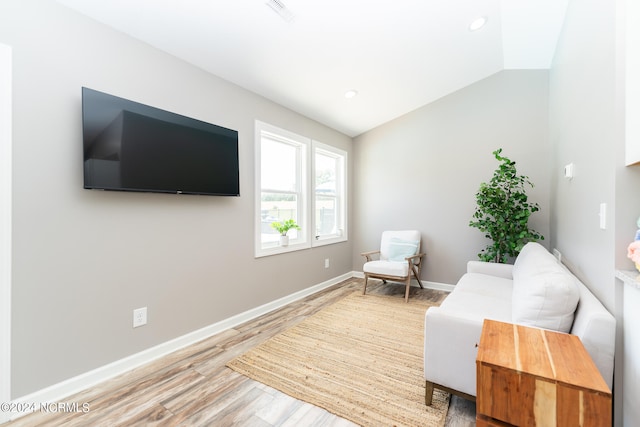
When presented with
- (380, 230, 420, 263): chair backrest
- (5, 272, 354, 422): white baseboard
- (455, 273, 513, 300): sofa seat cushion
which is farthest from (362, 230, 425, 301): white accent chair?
(5, 272, 354, 422): white baseboard

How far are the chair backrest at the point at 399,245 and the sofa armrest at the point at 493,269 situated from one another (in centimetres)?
100

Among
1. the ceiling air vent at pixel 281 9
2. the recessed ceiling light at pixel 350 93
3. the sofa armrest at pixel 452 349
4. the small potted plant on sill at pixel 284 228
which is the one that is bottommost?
the sofa armrest at pixel 452 349

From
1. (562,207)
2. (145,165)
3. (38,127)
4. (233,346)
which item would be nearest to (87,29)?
(38,127)

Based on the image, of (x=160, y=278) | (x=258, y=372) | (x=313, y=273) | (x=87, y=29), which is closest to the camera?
(x=87, y=29)

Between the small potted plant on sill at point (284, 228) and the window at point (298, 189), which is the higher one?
the window at point (298, 189)

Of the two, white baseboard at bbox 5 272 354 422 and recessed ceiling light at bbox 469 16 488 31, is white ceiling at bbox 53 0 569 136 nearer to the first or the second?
recessed ceiling light at bbox 469 16 488 31

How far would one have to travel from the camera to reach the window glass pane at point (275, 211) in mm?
3373

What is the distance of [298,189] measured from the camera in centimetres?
392

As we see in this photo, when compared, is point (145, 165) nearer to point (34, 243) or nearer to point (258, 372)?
point (34, 243)

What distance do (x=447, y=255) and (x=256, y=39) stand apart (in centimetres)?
360

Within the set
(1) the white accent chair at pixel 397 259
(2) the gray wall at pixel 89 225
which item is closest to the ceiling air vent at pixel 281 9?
(2) the gray wall at pixel 89 225

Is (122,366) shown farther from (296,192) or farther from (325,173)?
(325,173)

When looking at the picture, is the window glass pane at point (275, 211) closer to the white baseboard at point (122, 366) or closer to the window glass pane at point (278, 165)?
the window glass pane at point (278, 165)

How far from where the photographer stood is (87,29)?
6.26 feet
